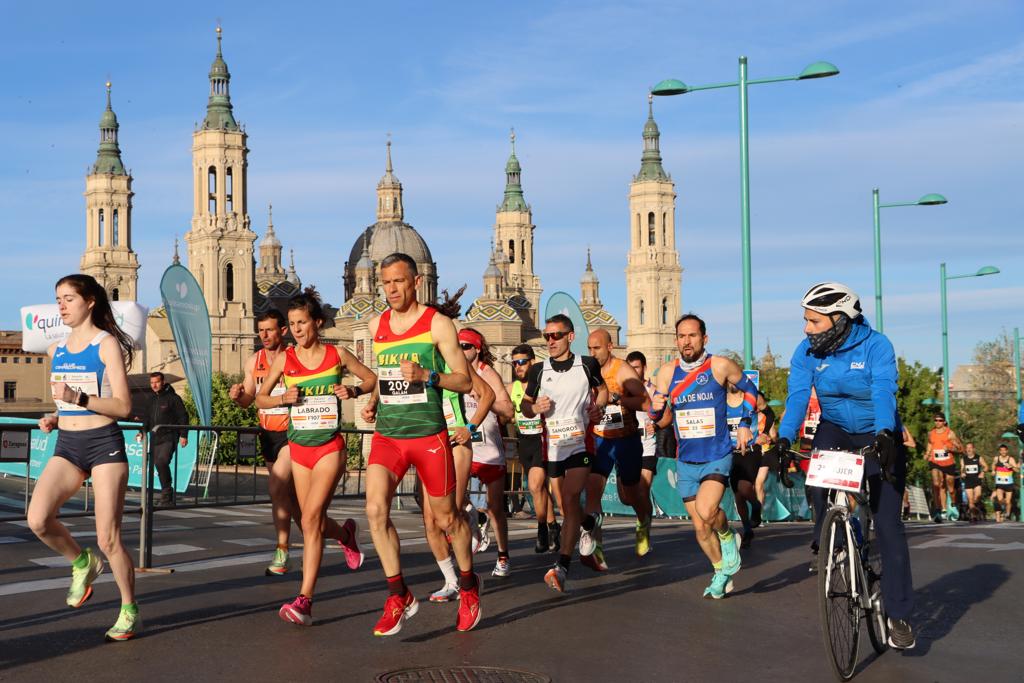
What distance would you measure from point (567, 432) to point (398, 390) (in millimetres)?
2795

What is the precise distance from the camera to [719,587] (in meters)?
9.24

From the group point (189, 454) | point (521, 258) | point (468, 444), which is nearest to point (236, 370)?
point (521, 258)

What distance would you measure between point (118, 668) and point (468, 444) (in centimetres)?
297

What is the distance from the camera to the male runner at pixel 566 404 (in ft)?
32.6

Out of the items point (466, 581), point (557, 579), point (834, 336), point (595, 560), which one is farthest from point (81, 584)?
point (595, 560)

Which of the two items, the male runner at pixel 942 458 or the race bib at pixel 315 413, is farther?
the male runner at pixel 942 458

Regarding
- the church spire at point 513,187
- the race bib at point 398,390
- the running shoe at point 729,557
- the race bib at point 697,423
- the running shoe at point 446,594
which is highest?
the church spire at point 513,187

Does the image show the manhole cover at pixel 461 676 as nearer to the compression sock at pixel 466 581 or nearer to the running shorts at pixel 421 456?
the compression sock at pixel 466 581

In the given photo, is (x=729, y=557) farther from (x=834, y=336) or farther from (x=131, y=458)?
(x=131, y=458)

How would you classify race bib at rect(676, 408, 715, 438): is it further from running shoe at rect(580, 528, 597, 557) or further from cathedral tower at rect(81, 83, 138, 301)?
cathedral tower at rect(81, 83, 138, 301)

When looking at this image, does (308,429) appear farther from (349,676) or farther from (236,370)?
(236,370)

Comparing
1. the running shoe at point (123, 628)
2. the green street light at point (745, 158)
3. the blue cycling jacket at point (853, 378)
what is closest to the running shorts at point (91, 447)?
the running shoe at point (123, 628)

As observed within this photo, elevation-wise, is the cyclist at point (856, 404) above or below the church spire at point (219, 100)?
below

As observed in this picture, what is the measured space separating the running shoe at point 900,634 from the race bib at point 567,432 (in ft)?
11.2
